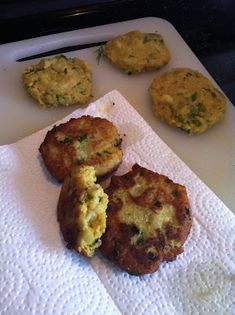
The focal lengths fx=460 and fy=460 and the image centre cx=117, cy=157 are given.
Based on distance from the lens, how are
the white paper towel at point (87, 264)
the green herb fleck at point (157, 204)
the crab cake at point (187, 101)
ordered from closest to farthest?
the white paper towel at point (87, 264), the green herb fleck at point (157, 204), the crab cake at point (187, 101)

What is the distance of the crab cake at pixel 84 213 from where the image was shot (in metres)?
0.99

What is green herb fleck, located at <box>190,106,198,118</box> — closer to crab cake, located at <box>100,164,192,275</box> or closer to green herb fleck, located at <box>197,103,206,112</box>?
green herb fleck, located at <box>197,103,206,112</box>

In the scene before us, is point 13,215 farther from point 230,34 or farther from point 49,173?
point 230,34

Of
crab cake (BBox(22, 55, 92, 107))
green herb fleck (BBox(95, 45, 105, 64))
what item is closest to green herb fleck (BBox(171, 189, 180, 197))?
crab cake (BBox(22, 55, 92, 107))

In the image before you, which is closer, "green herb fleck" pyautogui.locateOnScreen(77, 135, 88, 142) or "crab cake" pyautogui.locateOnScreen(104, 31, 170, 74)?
"green herb fleck" pyautogui.locateOnScreen(77, 135, 88, 142)

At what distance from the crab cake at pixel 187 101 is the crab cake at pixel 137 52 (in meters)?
0.07

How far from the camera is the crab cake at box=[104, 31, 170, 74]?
1455 mm

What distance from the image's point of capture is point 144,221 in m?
1.07

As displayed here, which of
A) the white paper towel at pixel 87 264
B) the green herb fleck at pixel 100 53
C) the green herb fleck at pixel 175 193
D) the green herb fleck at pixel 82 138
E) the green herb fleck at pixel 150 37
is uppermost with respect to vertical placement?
the green herb fleck at pixel 150 37

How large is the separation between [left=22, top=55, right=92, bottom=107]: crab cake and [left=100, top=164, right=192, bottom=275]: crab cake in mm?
330

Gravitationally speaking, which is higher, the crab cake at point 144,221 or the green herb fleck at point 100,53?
the green herb fleck at point 100,53

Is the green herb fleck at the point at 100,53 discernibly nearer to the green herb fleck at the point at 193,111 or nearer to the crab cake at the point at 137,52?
the crab cake at the point at 137,52

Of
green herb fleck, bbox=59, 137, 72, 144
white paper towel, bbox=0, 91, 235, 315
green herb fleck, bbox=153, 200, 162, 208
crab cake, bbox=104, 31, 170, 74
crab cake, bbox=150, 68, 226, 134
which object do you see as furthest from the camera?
crab cake, bbox=104, 31, 170, 74

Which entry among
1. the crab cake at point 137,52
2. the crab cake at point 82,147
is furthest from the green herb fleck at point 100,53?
the crab cake at point 82,147
